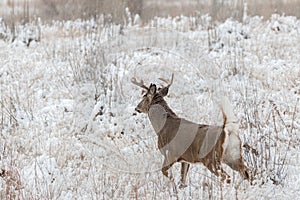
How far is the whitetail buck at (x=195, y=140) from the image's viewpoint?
4241 millimetres

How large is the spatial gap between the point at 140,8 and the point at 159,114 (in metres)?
10.0

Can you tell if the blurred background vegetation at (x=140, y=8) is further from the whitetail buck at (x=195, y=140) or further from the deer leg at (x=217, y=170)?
the deer leg at (x=217, y=170)

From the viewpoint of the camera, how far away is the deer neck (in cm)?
511

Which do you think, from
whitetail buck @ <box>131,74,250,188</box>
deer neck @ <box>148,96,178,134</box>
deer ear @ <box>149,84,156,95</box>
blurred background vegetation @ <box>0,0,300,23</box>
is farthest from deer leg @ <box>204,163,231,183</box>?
blurred background vegetation @ <box>0,0,300,23</box>

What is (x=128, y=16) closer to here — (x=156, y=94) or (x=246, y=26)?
(x=246, y=26)

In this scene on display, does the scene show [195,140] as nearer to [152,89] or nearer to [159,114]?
[159,114]

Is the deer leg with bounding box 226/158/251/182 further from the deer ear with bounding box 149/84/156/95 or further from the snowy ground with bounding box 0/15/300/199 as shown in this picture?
the deer ear with bounding box 149/84/156/95

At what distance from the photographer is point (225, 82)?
795 cm

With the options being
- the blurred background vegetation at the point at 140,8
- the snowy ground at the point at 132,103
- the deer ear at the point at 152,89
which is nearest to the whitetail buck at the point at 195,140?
the deer ear at the point at 152,89

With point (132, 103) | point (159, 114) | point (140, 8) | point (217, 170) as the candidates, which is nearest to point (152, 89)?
point (159, 114)

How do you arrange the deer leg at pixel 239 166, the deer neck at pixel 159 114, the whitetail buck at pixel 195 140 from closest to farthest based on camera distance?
the whitetail buck at pixel 195 140 → the deer leg at pixel 239 166 → the deer neck at pixel 159 114

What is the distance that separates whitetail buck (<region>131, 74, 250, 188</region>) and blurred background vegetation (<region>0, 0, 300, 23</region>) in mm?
6147

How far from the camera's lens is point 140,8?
14828 millimetres

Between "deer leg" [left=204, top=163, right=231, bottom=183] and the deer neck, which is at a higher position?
the deer neck
